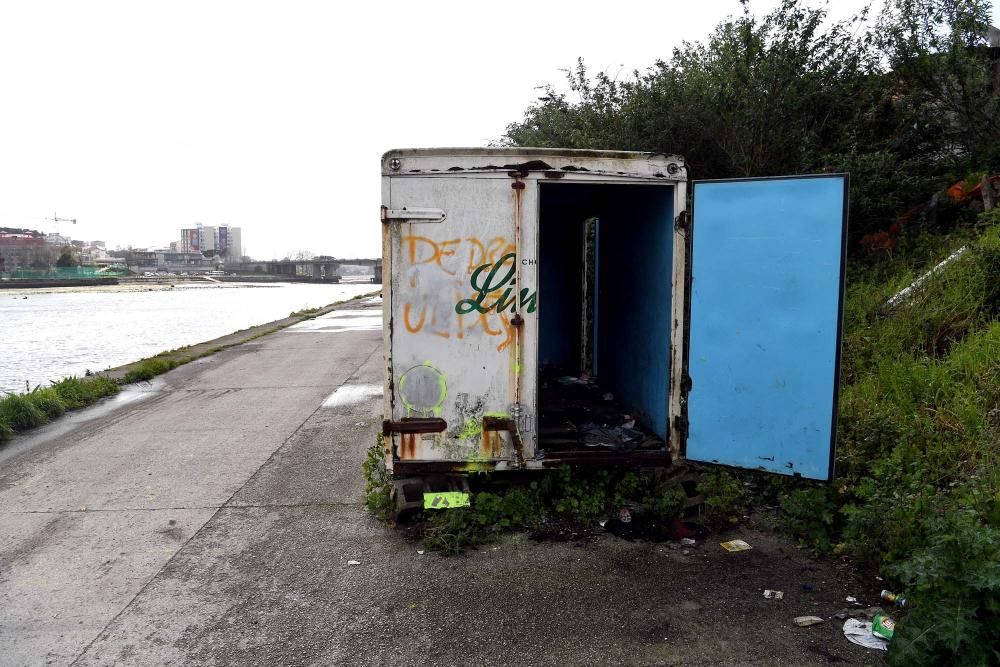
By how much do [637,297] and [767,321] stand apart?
1.71m

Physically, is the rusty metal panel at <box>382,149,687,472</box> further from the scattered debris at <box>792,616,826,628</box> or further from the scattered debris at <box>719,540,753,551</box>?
the scattered debris at <box>792,616,826,628</box>

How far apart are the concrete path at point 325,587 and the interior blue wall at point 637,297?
4.78 feet

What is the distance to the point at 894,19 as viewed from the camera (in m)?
9.16

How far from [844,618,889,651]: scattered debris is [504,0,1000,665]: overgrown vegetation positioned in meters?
0.17

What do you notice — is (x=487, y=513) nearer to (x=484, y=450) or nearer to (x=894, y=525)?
(x=484, y=450)

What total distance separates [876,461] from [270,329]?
18.0 meters

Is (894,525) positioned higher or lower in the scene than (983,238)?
lower

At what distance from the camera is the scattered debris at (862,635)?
300 centimetres

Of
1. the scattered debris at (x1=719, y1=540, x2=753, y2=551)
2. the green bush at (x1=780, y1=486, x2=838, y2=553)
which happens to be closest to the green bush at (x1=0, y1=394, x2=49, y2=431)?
the scattered debris at (x1=719, y1=540, x2=753, y2=551)

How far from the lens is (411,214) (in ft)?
14.1

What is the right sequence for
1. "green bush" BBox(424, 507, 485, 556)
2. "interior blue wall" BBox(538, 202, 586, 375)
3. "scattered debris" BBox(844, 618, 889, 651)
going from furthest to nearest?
"interior blue wall" BBox(538, 202, 586, 375) → "green bush" BBox(424, 507, 485, 556) → "scattered debris" BBox(844, 618, 889, 651)

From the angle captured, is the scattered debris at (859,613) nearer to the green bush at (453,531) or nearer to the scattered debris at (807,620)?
the scattered debris at (807,620)

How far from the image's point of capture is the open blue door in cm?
399

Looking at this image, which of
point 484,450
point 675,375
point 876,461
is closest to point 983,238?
point 876,461
